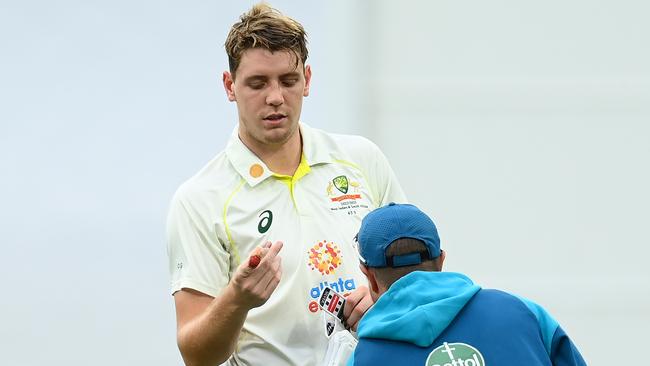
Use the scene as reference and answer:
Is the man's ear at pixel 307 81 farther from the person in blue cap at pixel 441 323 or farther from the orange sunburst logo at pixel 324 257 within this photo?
the person in blue cap at pixel 441 323

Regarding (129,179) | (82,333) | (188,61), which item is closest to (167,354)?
(82,333)

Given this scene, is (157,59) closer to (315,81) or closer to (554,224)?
(315,81)

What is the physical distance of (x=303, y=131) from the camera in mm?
3299

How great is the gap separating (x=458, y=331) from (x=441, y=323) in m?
0.04

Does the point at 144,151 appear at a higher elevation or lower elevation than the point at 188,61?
lower

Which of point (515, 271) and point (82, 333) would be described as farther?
point (82, 333)

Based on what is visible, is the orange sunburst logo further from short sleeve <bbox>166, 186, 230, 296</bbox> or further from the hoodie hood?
the hoodie hood

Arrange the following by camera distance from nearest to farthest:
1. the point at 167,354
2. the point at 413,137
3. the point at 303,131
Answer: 1. the point at 303,131
2. the point at 413,137
3. the point at 167,354

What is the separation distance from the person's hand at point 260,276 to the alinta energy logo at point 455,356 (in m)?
0.51

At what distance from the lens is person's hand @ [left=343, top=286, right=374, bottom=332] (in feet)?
9.55

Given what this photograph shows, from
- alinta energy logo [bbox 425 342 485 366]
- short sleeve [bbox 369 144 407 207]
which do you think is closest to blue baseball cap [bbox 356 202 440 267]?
alinta energy logo [bbox 425 342 485 366]

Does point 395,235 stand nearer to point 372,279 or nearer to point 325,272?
point 372,279

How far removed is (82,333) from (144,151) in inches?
39.4

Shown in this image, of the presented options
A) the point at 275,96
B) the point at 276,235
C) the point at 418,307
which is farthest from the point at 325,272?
the point at 418,307
